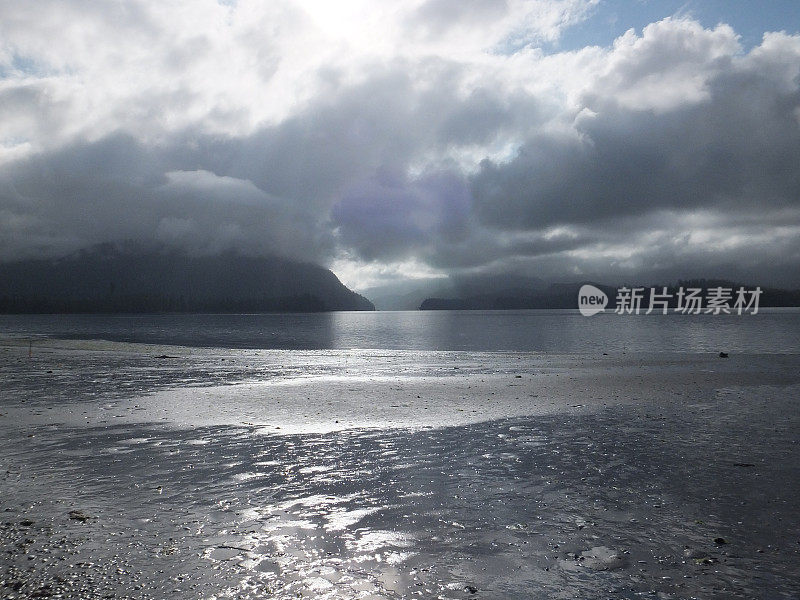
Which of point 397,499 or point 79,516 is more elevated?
point 397,499

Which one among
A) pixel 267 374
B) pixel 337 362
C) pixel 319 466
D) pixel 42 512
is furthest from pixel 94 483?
pixel 337 362

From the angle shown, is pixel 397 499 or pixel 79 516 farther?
pixel 397 499

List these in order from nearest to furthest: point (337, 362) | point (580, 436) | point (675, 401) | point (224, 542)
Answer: point (224, 542)
point (580, 436)
point (675, 401)
point (337, 362)

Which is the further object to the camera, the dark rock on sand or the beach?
the dark rock on sand

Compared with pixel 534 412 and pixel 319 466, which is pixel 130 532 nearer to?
pixel 319 466

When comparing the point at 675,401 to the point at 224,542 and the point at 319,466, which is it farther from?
the point at 224,542

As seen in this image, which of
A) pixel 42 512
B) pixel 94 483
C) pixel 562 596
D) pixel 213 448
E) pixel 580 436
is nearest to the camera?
pixel 562 596

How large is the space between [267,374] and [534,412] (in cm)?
2200

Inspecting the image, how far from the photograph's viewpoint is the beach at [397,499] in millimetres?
7715

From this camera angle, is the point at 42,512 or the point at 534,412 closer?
the point at 42,512

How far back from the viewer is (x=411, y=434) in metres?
18.1

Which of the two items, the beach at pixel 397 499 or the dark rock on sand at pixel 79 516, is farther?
the dark rock on sand at pixel 79 516

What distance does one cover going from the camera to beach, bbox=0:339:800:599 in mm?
7715

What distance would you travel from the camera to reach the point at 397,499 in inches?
440
